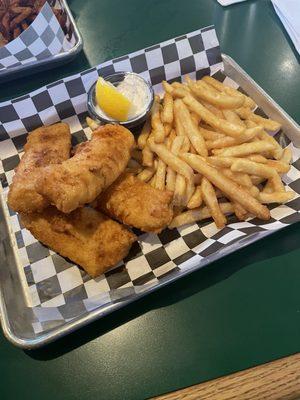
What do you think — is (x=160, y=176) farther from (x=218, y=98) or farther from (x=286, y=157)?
(x=286, y=157)

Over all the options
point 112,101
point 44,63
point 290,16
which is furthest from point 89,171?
point 290,16

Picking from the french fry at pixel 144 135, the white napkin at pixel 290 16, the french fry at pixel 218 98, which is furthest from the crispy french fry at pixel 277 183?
the white napkin at pixel 290 16

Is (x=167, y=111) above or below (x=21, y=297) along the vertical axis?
above

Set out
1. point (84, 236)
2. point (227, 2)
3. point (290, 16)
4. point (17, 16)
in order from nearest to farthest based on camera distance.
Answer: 1. point (84, 236)
2. point (17, 16)
3. point (290, 16)
4. point (227, 2)

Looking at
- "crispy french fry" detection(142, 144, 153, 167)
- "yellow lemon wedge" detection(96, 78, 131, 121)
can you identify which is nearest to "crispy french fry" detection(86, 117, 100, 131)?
"yellow lemon wedge" detection(96, 78, 131, 121)

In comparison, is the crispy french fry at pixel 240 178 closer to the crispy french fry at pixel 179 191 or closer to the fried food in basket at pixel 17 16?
the crispy french fry at pixel 179 191

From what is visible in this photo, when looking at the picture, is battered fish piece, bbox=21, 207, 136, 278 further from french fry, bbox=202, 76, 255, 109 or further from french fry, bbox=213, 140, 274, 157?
french fry, bbox=202, 76, 255, 109
